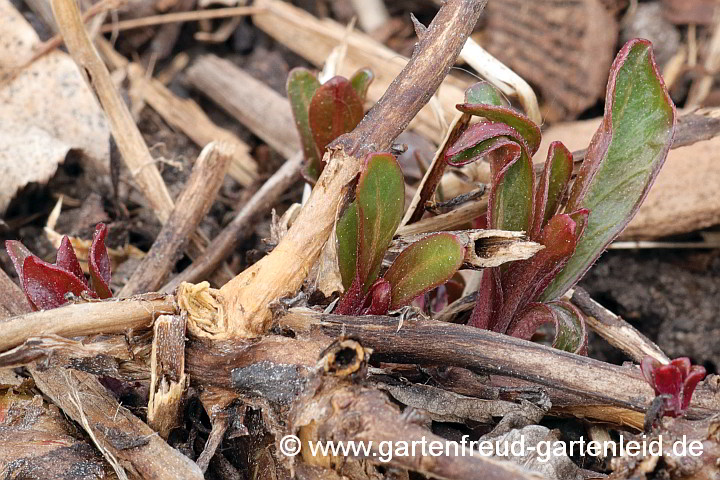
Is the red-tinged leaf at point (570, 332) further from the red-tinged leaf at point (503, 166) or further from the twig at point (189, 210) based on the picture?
the twig at point (189, 210)

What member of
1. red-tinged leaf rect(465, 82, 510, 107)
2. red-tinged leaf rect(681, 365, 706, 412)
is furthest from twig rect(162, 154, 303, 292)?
red-tinged leaf rect(681, 365, 706, 412)

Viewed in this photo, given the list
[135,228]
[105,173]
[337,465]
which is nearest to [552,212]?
[337,465]

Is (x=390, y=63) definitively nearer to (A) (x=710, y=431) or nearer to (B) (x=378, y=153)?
(B) (x=378, y=153)

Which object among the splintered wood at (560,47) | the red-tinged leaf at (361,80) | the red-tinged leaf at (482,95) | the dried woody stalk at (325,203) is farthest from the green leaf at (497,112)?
the splintered wood at (560,47)

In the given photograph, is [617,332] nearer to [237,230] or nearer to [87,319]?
[237,230]

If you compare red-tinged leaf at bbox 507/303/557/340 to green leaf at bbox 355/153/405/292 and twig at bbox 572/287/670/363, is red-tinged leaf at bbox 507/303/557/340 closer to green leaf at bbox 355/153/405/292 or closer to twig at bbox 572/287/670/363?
twig at bbox 572/287/670/363
